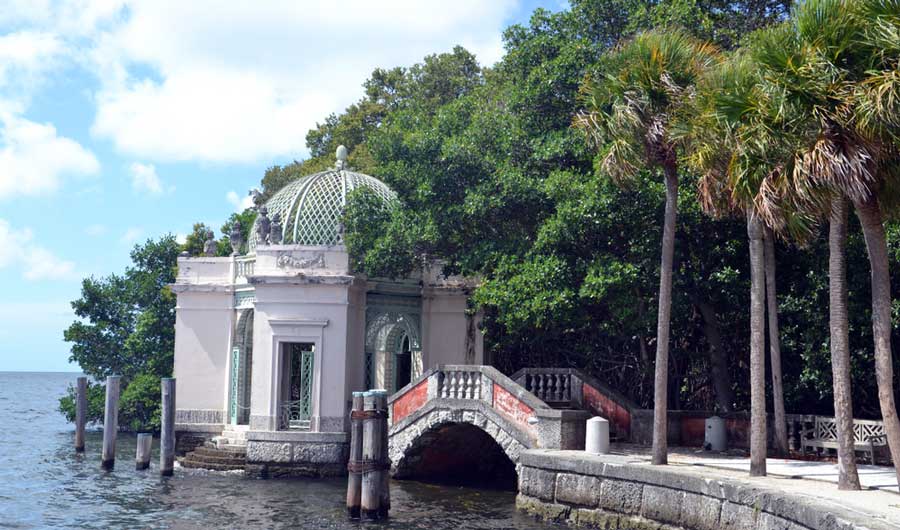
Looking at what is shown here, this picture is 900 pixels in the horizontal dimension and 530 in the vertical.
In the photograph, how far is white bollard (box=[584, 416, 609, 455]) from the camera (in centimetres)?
2039

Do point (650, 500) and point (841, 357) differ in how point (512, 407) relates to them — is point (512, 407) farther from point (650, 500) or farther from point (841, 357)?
point (841, 357)

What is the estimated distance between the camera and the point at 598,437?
2044 cm

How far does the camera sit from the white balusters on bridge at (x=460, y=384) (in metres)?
23.9

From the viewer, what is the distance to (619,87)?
18594mm

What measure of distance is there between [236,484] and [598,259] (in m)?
10.5

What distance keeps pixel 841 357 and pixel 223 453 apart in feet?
58.1

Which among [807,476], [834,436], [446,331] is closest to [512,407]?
[834,436]

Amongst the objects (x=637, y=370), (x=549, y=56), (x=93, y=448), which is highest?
(x=549, y=56)

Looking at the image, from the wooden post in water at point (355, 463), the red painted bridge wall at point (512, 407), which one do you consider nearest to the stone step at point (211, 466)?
the wooden post in water at point (355, 463)

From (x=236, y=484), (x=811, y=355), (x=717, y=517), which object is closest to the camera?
(x=717, y=517)

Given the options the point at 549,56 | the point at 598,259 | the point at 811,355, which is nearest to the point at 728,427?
the point at 811,355

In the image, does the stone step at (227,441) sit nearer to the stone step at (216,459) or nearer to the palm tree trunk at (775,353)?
the stone step at (216,459)

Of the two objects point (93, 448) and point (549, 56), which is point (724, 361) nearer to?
point (549, 56)

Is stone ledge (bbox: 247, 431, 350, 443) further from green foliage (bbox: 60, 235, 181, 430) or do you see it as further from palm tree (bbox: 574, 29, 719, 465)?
green foliage (bbox: 60, 235, 181, 430)
